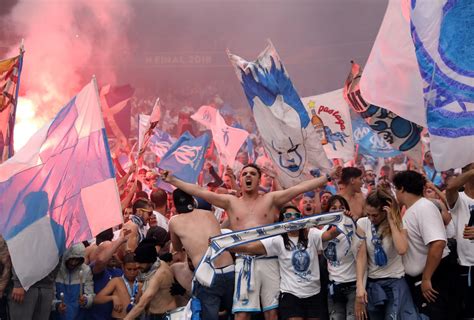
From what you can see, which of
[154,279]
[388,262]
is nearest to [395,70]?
[388,262]

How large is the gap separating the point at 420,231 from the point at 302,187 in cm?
97

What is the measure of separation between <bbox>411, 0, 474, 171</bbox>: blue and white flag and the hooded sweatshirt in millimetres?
2699

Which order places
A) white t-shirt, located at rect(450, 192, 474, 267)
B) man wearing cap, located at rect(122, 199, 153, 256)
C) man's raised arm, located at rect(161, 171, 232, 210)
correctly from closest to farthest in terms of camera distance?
white t-shirt, located at rect(450, 192, 474, 267) → man's raised arm, located at rect(161, 171, 232, 210) → man wearing cap, located at rect(122, 199, 153, 256)

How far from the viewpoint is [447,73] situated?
5.09 m

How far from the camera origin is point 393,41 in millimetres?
5930

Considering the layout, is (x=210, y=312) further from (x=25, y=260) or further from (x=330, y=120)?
(x=330, y=120)

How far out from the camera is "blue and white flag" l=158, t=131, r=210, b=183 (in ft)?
29.3

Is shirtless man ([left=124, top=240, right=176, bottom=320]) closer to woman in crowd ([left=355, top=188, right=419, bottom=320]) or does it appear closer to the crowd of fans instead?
the crowd of fans

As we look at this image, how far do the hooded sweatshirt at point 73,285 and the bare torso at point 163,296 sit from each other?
1.68 feet

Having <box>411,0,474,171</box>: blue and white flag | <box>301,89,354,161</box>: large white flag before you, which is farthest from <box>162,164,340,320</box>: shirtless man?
<box>301,89,354,161</box>: large white flag

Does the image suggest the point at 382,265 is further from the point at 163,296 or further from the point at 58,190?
the point at 58,190

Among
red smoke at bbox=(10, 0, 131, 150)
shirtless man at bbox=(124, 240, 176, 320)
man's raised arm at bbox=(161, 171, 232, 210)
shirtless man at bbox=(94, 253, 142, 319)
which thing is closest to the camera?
shirtless man at bbox=(124, 240, 176, 320)

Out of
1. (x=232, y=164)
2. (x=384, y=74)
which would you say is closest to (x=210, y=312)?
(x=384, y=74)

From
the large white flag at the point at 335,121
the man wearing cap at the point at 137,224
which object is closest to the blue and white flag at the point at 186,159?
the large white flag at the point at 335,121
